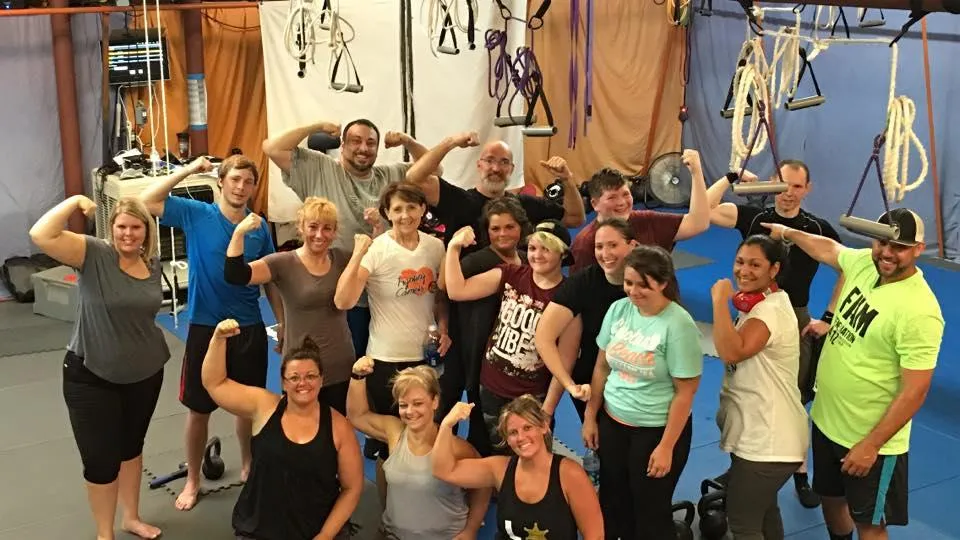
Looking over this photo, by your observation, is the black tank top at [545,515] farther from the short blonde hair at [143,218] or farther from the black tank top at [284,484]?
the short blonde hair at [143,218]

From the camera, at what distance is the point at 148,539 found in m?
3.96

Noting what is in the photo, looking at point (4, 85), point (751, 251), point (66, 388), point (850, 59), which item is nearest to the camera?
point (751, 251)

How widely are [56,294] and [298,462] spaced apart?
14.8 feet

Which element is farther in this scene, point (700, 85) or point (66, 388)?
point (700, 85)

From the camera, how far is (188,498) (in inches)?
167

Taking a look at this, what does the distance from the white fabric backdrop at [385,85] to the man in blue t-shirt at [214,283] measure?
12.8 feet

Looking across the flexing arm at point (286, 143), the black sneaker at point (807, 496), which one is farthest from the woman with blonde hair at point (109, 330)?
the black sneaker at point (807, 496)

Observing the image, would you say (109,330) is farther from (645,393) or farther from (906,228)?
(906,228)

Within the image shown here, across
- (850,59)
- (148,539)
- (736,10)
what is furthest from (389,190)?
(736,10)

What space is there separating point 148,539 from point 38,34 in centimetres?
525

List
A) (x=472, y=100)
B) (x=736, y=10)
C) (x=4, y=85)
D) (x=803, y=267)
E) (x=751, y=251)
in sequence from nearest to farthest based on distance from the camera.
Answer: (x=751, y=251) → (x=803, y=267) → (x=4, y=85) → (x=472, y=100) → (x=736, y=10)

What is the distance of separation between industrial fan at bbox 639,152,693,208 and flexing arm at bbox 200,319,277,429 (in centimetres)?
700

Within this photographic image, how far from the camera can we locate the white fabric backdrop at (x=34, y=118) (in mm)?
7645

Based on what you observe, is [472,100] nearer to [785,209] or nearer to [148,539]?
[785,209]
